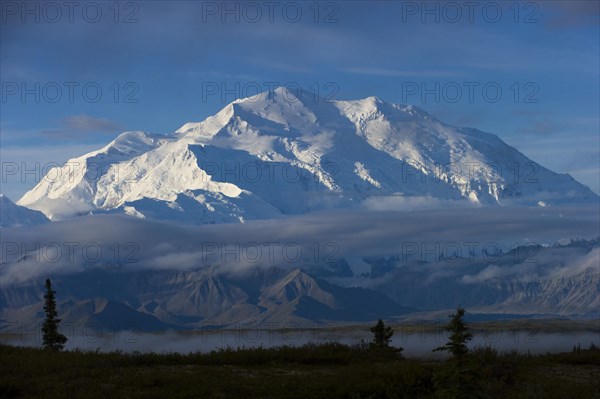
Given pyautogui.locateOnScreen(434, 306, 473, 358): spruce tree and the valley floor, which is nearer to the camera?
the valley floor

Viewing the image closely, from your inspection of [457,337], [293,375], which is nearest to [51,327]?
[293,375]

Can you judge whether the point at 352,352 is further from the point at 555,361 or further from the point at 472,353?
the point at 555,361

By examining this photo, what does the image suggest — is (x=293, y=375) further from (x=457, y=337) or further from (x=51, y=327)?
(x=51, y=327)

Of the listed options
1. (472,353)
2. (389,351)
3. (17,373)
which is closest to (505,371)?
(472,353)

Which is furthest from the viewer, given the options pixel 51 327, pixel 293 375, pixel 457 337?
pixel 51 327

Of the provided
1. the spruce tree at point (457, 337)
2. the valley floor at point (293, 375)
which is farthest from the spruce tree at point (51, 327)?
the spruce tree at point (457, 337)

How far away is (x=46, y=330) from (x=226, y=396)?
3711cm

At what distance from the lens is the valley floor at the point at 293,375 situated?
29.4 m

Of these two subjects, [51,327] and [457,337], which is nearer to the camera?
[457,337]

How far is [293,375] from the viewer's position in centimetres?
3209

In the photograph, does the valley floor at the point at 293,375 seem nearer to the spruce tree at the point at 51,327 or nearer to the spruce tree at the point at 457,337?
the spruce tree at the point at 457,337

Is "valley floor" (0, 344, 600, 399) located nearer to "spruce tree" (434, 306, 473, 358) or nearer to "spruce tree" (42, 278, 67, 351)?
"spruce tree" (434, 306, 473, 358)

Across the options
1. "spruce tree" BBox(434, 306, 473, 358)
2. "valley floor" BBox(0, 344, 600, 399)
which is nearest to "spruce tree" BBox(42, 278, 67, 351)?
"valley floor" BBox(0, 344, 600, 399)

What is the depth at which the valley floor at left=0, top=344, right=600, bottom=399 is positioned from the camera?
96.5 feet
